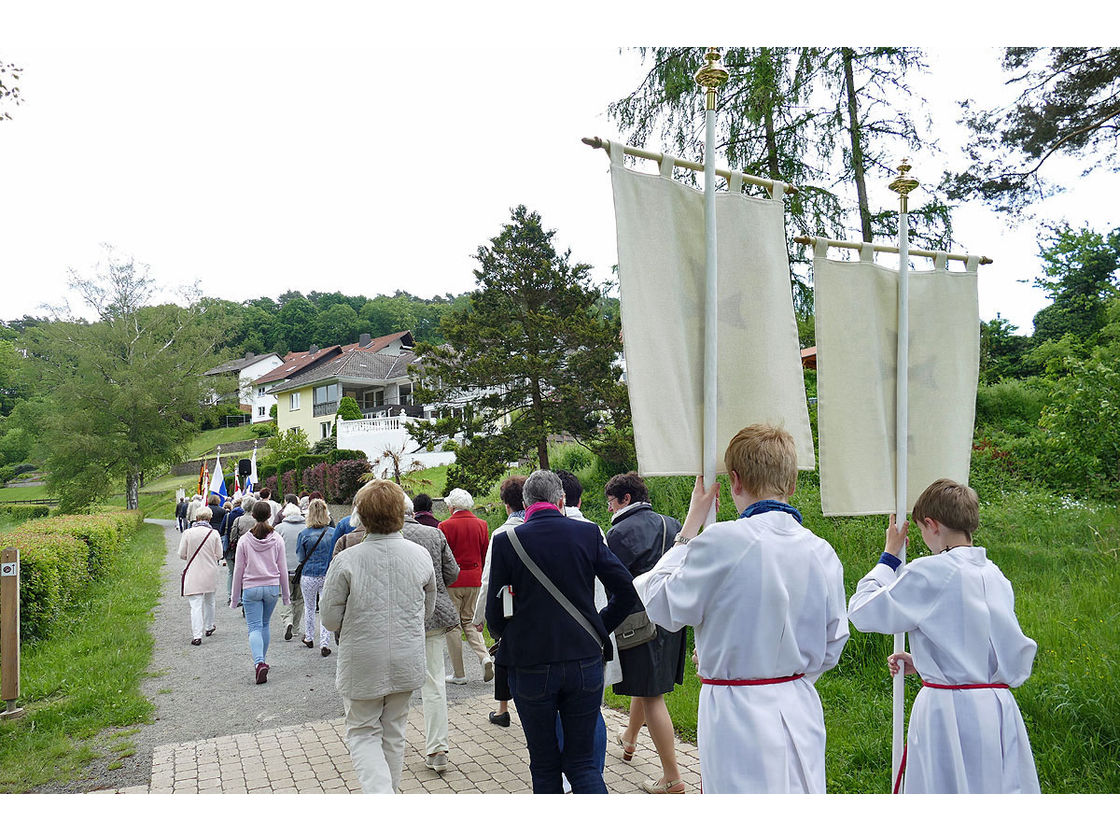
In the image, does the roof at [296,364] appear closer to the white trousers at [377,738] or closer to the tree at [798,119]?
the tree at [798,119]

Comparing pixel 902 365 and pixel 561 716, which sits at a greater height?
pixel 902 365

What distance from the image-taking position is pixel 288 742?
575cm

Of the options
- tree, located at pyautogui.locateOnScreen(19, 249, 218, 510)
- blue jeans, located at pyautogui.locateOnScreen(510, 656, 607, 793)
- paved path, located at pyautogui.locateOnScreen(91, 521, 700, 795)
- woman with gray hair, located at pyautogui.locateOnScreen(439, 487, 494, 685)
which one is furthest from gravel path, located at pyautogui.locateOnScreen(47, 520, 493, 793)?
tree, located at pyautogui.locateOnScreen(19, 249, 218, 510)

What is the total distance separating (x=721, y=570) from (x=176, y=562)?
2032cm

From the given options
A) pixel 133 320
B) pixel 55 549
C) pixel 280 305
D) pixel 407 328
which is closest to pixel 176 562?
pixel 55 549

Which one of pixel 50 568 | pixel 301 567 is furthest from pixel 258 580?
pixel 50 568

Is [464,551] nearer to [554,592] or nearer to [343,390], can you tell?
[554,592]

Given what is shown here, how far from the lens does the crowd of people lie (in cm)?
244

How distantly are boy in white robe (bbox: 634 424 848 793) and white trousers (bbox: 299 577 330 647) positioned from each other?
6.28 metres

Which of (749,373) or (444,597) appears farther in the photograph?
(444,597)

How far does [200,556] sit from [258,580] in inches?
79.4

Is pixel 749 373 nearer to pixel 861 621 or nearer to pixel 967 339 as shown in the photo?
pixel 861 621

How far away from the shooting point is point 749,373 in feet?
10.9

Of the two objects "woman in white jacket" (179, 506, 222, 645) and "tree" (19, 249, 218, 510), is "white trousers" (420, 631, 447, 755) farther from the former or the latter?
"tree" (19, 249, 218, 510)
